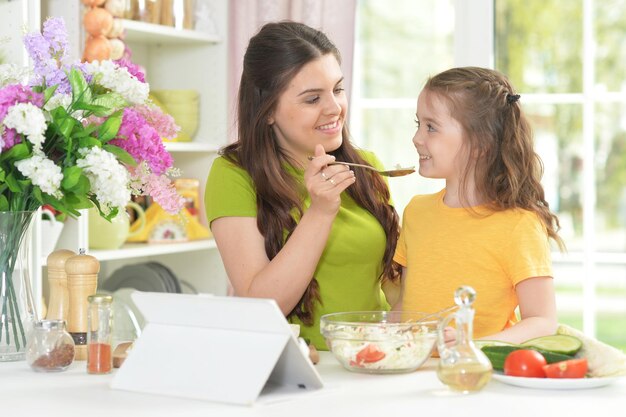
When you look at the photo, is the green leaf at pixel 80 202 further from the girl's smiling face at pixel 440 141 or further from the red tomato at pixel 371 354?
the girl's smiling face at pixel 440 141

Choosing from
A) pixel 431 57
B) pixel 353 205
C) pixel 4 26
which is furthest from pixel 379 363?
→ pixel 431 57

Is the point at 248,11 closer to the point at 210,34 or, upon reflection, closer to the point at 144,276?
the point at 210,34

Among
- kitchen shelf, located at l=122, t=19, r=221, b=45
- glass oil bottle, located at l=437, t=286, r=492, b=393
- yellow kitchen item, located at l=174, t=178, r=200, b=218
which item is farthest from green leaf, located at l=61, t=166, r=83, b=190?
yellow kitchen item, located at l=174, t=178, r=200, b=218

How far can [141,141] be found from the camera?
1731 millimetres

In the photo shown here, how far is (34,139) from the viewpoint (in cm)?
158

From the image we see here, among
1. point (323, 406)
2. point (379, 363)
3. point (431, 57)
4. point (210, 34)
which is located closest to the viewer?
point (323, 406)

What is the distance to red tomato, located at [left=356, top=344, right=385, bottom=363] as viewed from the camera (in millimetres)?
1543

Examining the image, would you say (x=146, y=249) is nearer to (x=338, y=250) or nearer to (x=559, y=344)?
(x=338, y=250)

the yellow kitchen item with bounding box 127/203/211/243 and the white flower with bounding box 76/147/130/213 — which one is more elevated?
the white flower with bounding box 76/147/130/213

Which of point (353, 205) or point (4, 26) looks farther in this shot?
point (4, 26)

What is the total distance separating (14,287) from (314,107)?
31.5 inches

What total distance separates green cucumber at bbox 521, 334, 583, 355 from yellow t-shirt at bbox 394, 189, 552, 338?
0.95 feet

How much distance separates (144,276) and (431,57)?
226 inches

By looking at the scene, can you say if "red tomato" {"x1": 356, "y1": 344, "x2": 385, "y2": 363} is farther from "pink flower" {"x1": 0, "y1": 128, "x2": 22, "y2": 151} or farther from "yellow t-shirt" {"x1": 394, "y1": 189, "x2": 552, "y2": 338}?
"pink flower" {"x1": 0, "y1": 128, "x2": 22, "y2": 151}
